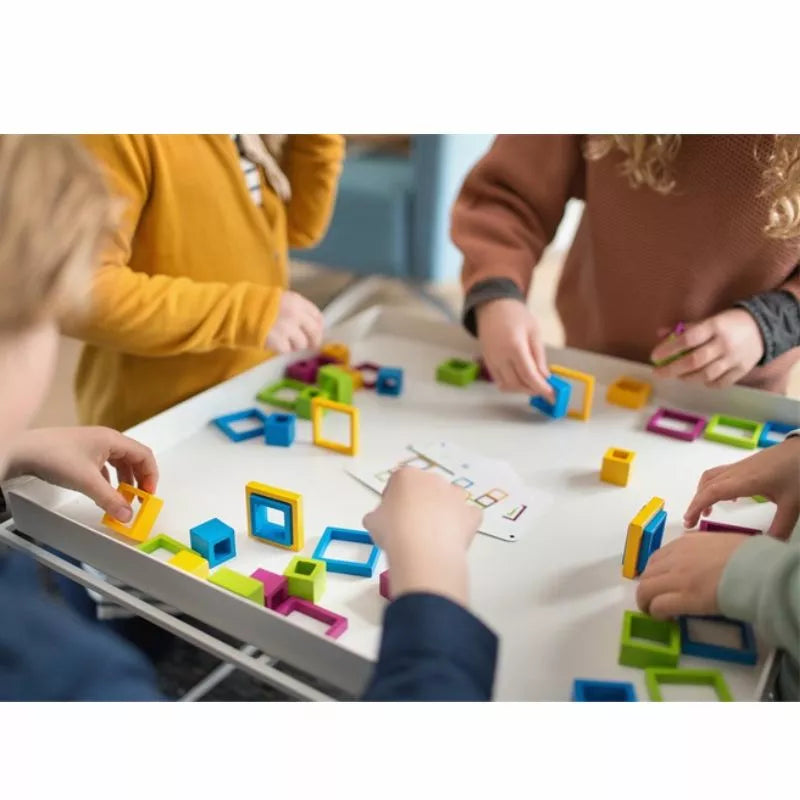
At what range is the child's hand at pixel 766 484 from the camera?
2.08ft

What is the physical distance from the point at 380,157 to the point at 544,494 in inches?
60.8

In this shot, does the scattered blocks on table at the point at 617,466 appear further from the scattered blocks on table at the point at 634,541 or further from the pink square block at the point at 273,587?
the pink square block at the point at 273,587

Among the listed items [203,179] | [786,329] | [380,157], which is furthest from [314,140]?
[380,157]

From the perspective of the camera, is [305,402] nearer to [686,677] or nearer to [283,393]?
[283,393]

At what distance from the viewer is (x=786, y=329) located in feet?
2.79

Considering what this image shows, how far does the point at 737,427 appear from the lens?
820mm

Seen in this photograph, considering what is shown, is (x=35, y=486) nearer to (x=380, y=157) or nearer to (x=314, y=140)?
(x=314, y=140)

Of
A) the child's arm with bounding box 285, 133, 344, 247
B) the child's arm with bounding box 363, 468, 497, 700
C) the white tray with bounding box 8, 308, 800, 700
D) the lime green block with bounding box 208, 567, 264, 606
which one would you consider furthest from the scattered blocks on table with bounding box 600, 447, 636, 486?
the child's arm with bounding box 285, 133, 344, 247

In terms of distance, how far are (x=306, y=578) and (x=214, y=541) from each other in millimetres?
84

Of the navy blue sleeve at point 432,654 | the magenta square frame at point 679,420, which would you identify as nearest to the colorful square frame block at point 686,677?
the navy blue sleeve at point 432,654

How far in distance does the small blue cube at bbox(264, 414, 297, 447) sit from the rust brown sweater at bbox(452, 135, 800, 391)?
1.00ft

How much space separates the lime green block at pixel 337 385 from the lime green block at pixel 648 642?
0.40 metres

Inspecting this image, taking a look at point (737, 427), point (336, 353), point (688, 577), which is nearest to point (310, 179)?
point (336, 353)

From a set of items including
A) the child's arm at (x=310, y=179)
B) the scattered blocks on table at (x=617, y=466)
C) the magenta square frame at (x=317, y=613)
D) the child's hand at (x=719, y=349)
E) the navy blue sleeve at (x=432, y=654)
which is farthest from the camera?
the child's arm at (x=310, y=179)
